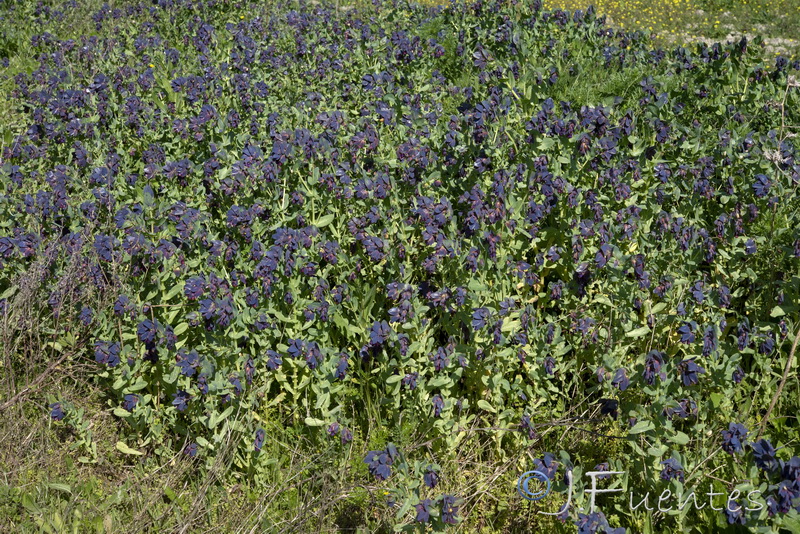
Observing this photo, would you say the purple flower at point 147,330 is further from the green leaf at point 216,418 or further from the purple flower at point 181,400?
the green leaf at point 216,418

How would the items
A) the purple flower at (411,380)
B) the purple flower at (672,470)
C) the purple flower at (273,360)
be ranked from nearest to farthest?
the purple flower at (672,470)
the purple flower at (411,380)
the purple flower at (273,360)

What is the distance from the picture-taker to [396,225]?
377 cm

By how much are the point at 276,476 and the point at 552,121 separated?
2.18m

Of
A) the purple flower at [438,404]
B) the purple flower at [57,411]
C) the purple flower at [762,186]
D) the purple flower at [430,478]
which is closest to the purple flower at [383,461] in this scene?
the purple flower at [430,478]

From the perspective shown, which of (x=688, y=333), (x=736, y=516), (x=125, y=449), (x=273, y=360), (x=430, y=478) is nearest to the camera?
(x=736, y=516)

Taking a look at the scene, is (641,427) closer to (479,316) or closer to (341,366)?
(479,316)

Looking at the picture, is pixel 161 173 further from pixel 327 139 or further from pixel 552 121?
pixel 552 121

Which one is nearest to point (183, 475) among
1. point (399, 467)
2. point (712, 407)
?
point (399, 467)

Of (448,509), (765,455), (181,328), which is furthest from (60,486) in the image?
(765,455)

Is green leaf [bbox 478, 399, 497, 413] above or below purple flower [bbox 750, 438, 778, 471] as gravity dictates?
below

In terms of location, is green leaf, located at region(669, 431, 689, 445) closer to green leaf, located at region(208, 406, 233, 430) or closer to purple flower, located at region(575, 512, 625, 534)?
purple flower, located at region(575, 512, 625, 534)

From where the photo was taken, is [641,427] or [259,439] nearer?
[641,427]
